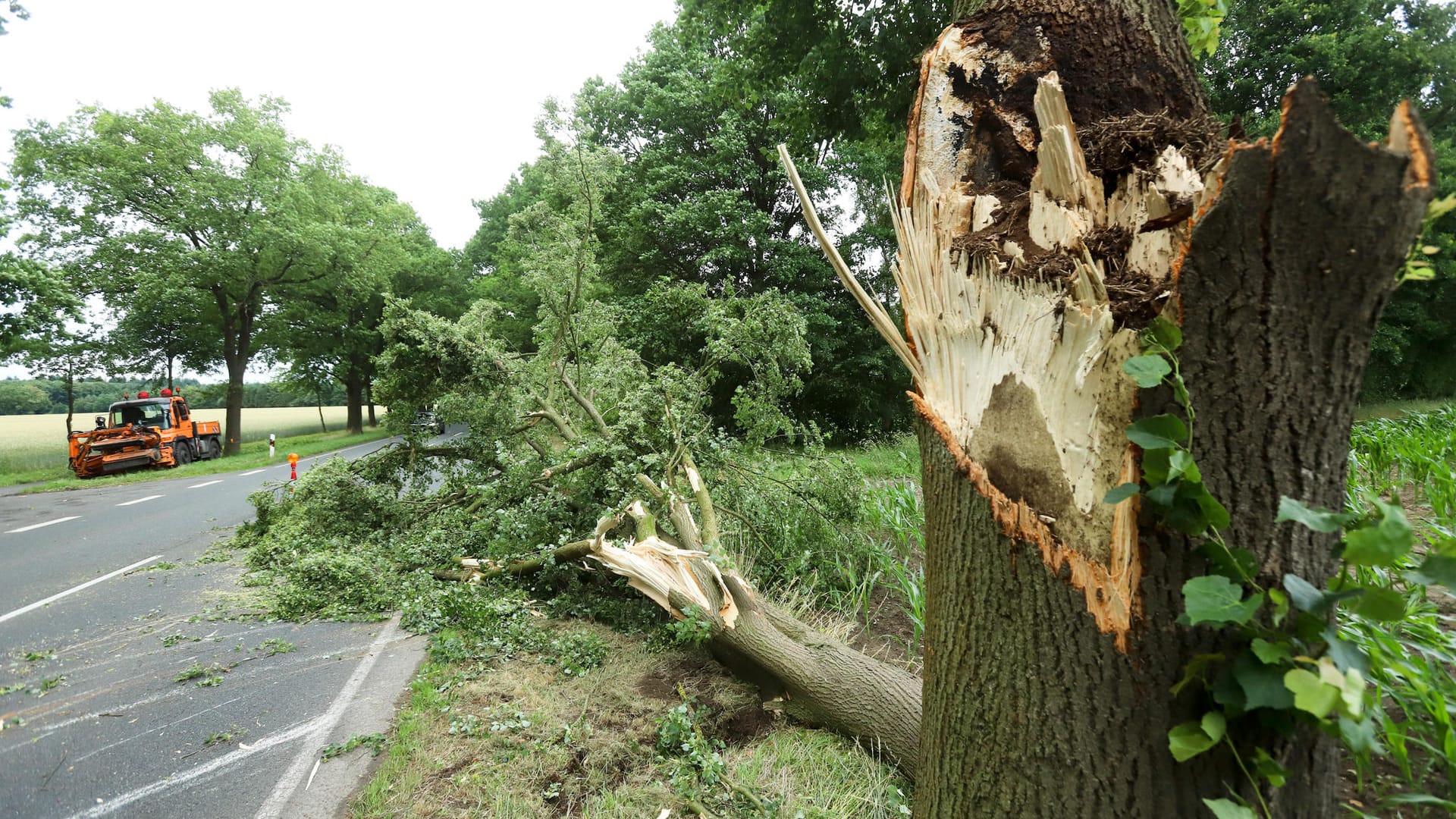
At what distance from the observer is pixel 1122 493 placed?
110 cm

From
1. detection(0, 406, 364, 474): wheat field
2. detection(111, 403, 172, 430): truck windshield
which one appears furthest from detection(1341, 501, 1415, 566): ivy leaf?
detection(111, 403, 172, 430): truck windshield

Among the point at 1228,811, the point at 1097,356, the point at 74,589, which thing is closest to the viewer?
the point at 1228,811

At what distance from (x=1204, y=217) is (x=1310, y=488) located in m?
Result: 0.52

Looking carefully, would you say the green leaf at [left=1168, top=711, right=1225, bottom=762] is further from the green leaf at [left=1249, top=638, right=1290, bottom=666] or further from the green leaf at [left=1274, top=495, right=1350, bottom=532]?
the green leaf at [left=1274, top=495, right=1350, bottom=532]

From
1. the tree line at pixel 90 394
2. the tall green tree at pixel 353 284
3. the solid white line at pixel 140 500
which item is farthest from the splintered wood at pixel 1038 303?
the tall green tree at pixel 353 284

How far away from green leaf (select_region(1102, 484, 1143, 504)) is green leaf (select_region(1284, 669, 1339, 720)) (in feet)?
1.09

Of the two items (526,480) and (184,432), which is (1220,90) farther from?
(184,432)

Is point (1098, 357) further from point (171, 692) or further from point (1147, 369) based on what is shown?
point (171, 692)

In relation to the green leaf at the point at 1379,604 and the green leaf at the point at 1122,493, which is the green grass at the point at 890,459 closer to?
the green leaf at the point at 1122,493

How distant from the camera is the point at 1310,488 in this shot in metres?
1.10

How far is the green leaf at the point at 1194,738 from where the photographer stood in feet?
3.38

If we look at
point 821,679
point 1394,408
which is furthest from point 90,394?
point 1394,408

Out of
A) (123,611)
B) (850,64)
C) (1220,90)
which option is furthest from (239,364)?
(1220,90)

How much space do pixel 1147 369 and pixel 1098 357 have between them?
161 millimetres
